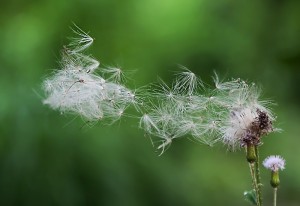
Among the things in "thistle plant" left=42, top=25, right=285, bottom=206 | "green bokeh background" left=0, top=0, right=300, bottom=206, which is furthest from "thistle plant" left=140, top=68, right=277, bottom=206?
"green bokeh background" left=0, top=0, right=300, bottom=206

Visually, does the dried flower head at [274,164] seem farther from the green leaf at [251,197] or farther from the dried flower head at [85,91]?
the dried flower head at [85,91]

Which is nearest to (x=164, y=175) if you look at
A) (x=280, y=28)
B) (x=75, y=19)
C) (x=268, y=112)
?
(x=75, y=19)

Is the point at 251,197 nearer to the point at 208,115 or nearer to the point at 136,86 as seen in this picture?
the point at 208,115

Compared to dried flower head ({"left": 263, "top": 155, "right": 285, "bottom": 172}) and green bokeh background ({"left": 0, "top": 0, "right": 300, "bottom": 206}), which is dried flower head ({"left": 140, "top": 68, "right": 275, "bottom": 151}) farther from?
green bokeh background ({"left": 0, "top": 0, "right": 300, "bottom": 206})

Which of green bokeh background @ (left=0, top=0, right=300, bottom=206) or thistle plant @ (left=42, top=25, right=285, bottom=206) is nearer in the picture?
thistle plant @ (left=42, top=25, right=285, bottom=206)

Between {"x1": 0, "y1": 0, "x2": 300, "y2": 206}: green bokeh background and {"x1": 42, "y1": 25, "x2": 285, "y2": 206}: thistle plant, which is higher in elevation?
{"x1": 0, "y1": 0, "x2": 300, "y2": 206}: green bokeh background

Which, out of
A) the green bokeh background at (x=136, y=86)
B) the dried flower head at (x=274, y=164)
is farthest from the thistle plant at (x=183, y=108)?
the green bokeh background at (x=136, y=86)
